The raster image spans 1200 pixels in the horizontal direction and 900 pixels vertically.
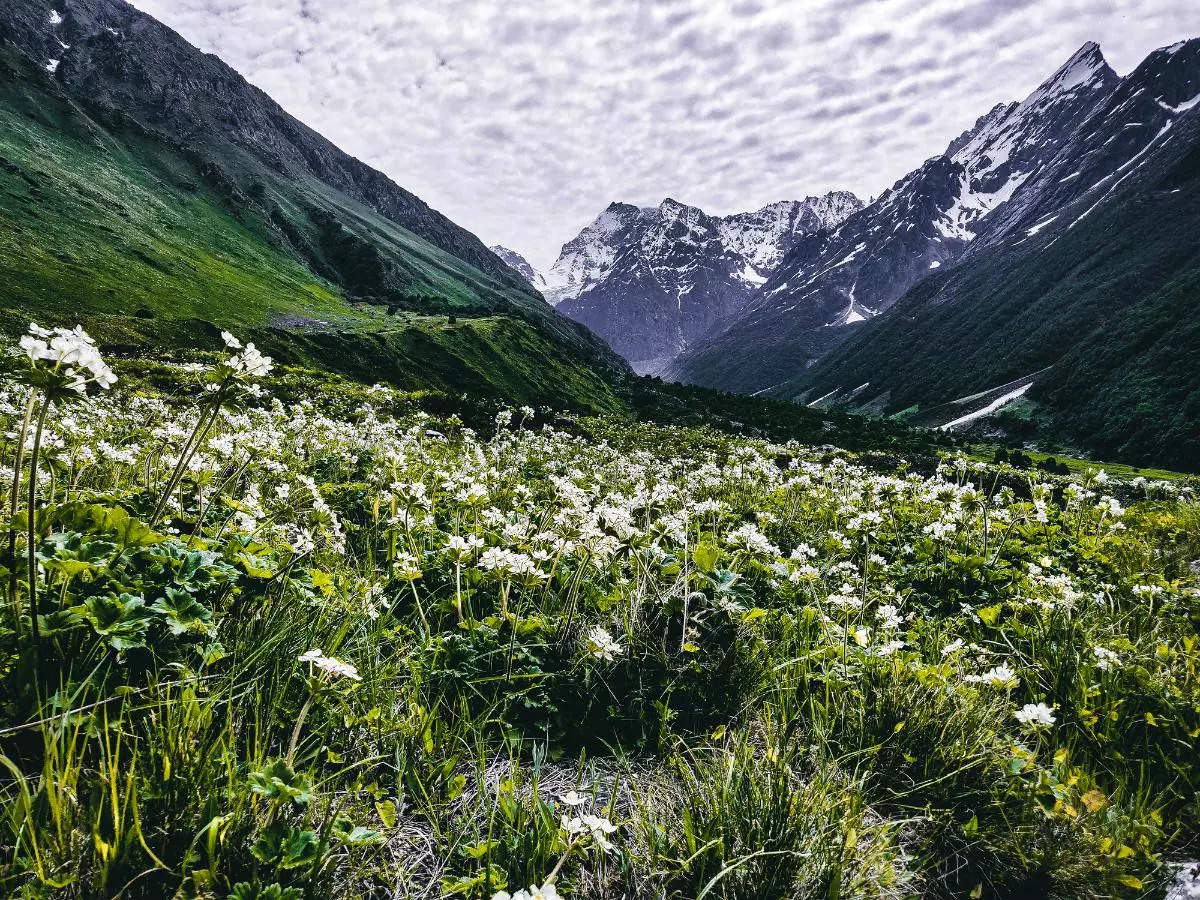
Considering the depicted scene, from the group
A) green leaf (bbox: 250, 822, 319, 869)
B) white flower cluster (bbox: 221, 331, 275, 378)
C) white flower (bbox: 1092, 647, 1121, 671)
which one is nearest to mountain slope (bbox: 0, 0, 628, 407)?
white flower cluster (bbox: 221, 331, 275, 378)

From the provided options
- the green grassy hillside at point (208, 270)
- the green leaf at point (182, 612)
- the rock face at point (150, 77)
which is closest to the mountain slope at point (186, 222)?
the green grassy hillside at point (208, 270)

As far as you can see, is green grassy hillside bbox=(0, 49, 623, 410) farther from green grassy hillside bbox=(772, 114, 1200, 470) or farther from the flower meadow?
green grassy hillside bbox=(772, 114, 1200, 470)

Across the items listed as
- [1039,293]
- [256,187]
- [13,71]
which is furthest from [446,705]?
[1039,293]

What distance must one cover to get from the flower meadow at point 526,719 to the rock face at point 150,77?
14817 centimetres

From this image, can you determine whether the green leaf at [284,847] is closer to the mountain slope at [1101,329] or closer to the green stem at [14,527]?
the green stem at [14,527]

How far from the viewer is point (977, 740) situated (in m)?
3.10

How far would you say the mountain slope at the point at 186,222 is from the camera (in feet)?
182

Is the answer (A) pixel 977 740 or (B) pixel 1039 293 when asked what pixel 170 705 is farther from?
(B) pixel 1039 293

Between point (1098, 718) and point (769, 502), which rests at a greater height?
point (769, 502)

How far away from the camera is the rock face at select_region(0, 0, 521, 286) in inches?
5192

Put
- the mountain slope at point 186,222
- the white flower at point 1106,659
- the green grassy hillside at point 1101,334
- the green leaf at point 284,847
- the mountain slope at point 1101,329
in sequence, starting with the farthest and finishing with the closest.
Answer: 1. the mountain slope at point 1101,329
2. the green grassy hillside at point 1101,334
3. the mountain slope at point 186,222
4. the white flower at point 1106,659
5. the green leaf at point 284,847

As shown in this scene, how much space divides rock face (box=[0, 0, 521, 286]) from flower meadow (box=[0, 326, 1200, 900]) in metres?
148

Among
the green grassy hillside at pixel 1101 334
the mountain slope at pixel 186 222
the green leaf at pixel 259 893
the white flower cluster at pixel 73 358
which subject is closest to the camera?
the green leaf at pixel 259 893

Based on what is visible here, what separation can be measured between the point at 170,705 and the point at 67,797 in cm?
40
